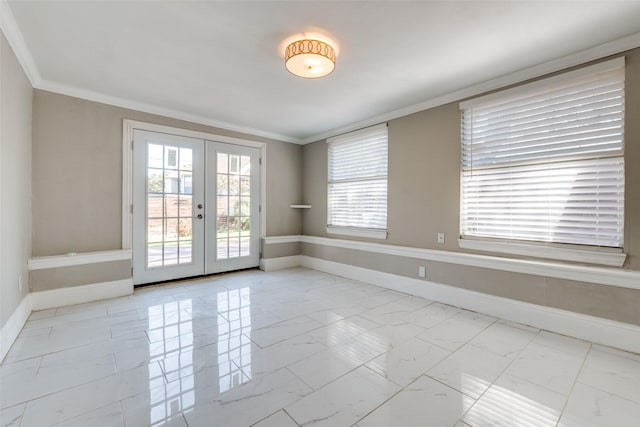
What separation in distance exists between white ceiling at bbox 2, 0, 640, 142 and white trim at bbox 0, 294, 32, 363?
7.30 ft

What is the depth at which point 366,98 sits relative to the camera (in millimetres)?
3414

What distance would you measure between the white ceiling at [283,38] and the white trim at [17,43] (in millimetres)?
16

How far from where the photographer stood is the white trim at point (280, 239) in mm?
4957

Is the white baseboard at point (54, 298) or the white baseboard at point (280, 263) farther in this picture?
the white baseboard at point (280, 263)

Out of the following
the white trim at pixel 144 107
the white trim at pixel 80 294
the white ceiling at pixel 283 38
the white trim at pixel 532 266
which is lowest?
the white trim at pixel 80 294

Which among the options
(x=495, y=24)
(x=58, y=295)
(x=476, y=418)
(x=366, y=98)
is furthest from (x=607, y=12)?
(x=58, y=295)

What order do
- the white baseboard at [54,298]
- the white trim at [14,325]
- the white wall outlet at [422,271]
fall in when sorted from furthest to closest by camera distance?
the white wall outlet at [422,271] → the white baseboard at [54,298] → the white trim at [14,325]

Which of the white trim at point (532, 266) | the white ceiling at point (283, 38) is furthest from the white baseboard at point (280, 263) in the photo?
the white ceiling at point (283, 38)

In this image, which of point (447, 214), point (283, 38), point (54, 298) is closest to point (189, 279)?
point (54, 298)

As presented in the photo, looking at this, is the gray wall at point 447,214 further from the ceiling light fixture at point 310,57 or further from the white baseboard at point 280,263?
the ceiling light fixture at point 310,57

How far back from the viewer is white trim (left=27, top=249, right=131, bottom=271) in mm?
2949

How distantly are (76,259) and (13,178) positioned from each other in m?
1.18

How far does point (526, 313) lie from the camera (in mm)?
2662

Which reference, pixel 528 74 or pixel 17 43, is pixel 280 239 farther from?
pixel 528 74
